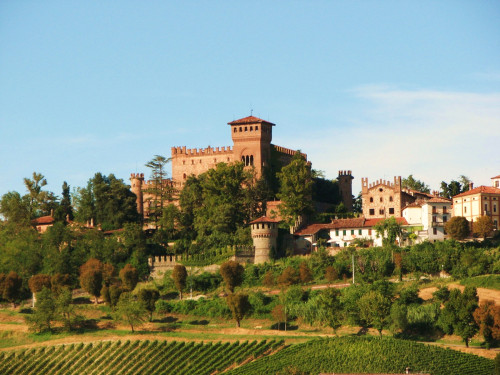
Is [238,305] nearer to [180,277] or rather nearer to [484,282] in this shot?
[180,277]

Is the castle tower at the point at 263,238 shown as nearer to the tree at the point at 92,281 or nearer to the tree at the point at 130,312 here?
the tree at the point at 92,281

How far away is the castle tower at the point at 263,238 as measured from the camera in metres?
88.2

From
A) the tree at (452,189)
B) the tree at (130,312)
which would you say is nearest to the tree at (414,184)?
the tree at (452,189)

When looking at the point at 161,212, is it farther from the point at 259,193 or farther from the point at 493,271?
the point at 493,271

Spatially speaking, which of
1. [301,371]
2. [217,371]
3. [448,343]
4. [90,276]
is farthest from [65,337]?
[448,343]

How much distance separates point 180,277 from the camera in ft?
276

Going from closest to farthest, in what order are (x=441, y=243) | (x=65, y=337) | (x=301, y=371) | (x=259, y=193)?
(x=301, y=371)
(x=65, y=337)
(x=441, y=243)
(x=259, y=193)

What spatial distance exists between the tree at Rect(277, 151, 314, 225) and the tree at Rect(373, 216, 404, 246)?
698 cm

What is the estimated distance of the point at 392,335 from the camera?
74.0m

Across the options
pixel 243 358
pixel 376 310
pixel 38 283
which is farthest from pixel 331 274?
pixel 38 283

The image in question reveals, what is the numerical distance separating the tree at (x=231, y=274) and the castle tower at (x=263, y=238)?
16.1 feet

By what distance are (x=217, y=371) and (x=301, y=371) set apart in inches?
243

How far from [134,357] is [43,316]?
9.52 meters

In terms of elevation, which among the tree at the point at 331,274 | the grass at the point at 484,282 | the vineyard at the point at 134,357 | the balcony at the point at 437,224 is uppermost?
the balcony at the point at 437,224
